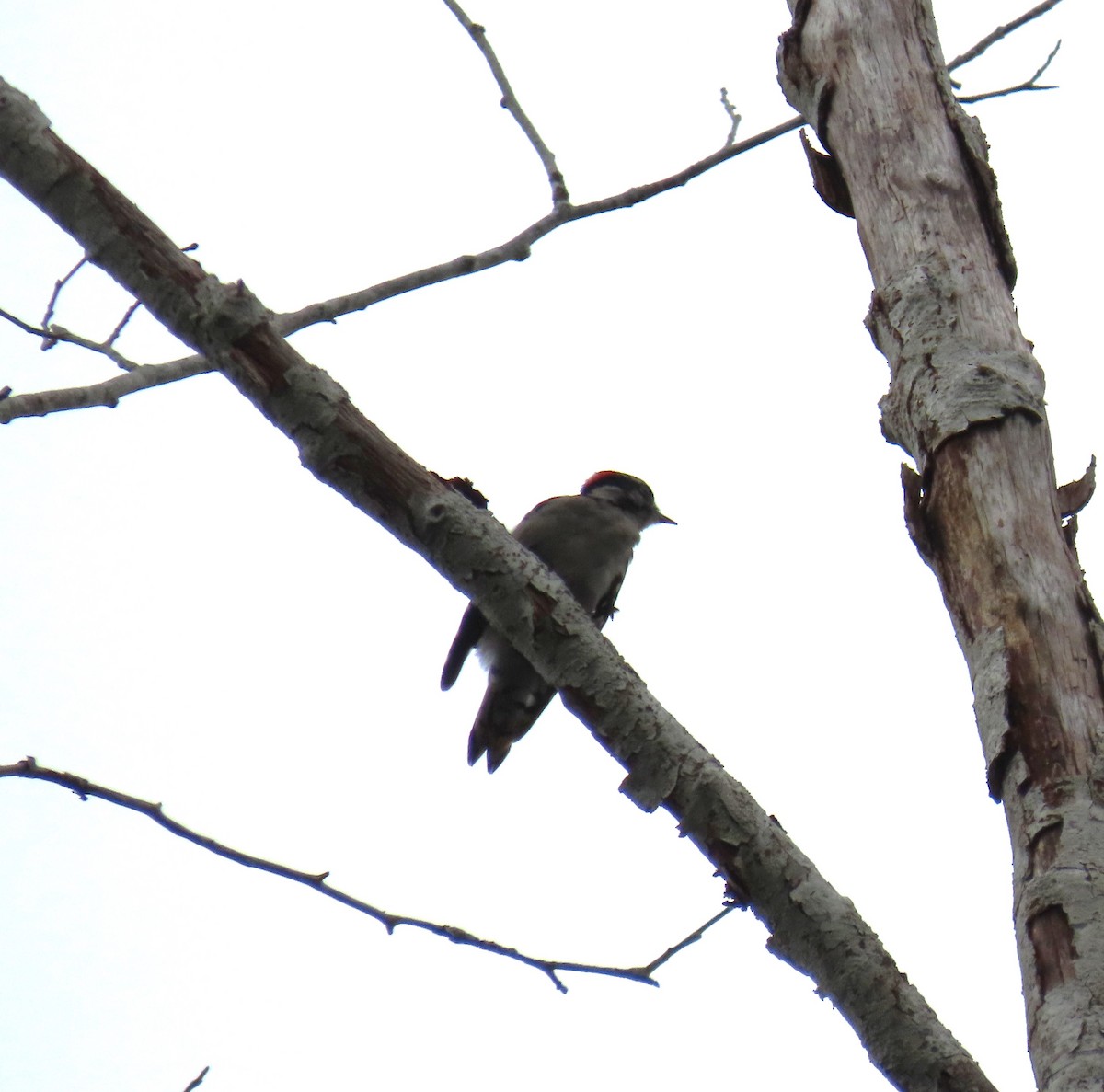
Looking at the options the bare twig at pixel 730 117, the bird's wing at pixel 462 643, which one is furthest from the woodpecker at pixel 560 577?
the bare twig at pixel 730 117

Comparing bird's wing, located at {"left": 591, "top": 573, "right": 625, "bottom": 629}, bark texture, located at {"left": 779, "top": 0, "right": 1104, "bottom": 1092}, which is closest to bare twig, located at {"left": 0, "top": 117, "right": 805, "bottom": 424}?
bark texture, located at {"left": 779, "top": 0, "right": 1104, "bottom": 1092}

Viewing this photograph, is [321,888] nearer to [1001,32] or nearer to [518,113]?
[518,113]

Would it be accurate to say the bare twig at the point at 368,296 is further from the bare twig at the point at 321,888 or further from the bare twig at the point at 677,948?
the bare twig at the point at 677,948

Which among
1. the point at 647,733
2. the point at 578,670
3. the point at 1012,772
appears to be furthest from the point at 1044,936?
the point at 578,670

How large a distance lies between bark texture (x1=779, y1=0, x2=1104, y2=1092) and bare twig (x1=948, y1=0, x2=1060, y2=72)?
61cm

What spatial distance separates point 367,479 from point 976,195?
4.35ft

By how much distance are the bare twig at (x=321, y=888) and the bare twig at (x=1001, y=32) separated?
230 cm

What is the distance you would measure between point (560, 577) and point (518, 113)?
2577 mm

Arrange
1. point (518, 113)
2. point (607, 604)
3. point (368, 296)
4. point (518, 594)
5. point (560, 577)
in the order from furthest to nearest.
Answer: point (607, 604)
point (560, 577)
point (518, 113)
point (368, 296)
point (518, 594)

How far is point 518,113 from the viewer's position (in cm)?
315

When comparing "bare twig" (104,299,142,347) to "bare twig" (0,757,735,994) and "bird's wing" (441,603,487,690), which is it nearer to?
"bare twig" (0,757,735,994)

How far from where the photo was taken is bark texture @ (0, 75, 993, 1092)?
1.92 metres

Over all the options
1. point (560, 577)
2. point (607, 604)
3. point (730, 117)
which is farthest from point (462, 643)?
point (730, 117)

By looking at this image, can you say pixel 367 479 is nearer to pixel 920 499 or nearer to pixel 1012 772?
pixel 920 499
